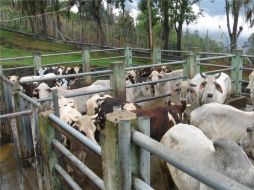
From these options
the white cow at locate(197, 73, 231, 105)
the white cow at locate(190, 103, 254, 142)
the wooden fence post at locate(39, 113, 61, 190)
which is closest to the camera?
the wooden fence post at locate(39, 113, 61, 190)

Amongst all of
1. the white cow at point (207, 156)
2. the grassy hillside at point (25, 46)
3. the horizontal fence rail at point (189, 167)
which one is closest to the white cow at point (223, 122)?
the white cow at point (207, 156)

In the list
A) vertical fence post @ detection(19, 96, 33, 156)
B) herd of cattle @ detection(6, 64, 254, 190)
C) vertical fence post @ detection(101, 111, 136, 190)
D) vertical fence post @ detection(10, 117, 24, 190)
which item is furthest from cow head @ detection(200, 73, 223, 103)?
vertical fence post @ detection(101, 111, 136, 190)

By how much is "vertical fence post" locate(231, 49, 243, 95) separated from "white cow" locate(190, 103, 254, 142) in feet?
11.7

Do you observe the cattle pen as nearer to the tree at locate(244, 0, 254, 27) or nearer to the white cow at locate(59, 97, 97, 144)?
the white cow at locate(59, 97, 97, 144)

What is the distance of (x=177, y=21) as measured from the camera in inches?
1029

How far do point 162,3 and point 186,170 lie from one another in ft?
80.7

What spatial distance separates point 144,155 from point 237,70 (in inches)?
301

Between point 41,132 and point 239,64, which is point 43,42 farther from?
point 41,132

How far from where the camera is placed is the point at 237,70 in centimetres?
914

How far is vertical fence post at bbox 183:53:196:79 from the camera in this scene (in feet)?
27.8

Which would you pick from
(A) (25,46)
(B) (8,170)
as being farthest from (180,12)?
(B) (8,170)

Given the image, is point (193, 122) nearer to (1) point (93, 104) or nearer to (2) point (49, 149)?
(1) point (93, 104)

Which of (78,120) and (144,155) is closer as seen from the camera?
(144,155)

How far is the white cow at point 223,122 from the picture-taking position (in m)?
5.48
